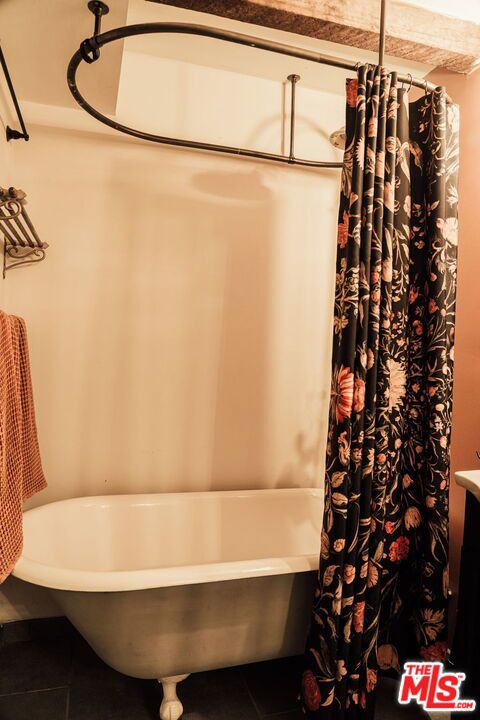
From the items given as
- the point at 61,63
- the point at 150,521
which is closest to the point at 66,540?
the point at 150,521

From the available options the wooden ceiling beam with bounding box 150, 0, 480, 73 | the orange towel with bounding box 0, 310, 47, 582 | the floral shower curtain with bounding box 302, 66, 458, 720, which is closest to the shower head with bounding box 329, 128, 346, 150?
the floral shower curtain with bounding box 302, 66, 458, 720

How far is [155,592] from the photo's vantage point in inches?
50.3

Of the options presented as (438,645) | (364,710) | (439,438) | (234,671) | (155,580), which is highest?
(439,438)

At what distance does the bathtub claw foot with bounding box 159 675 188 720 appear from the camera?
1.42 m

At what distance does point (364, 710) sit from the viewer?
4.19 feet

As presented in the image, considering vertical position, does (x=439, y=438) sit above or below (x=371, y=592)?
above

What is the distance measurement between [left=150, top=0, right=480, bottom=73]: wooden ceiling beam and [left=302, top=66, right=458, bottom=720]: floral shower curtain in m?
0.36

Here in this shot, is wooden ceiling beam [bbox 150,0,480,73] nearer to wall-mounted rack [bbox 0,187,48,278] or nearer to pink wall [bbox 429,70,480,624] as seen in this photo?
pink wall [bbox 429,70,480,624]

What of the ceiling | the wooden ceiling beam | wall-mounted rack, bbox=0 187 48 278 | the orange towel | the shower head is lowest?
the orange towel

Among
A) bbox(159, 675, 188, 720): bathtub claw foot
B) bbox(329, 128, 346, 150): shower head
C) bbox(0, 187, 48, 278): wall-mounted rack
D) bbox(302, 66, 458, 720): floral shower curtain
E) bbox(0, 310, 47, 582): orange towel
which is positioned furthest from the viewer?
bbox(0, 187, 48, 278): wall-mounted rack

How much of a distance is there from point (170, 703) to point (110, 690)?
28 cm

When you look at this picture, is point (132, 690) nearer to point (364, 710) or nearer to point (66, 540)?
point (66, 540)

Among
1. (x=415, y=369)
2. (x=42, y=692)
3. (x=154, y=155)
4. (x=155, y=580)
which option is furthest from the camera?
(x=154, y=155)

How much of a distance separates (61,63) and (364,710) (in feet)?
7.44
